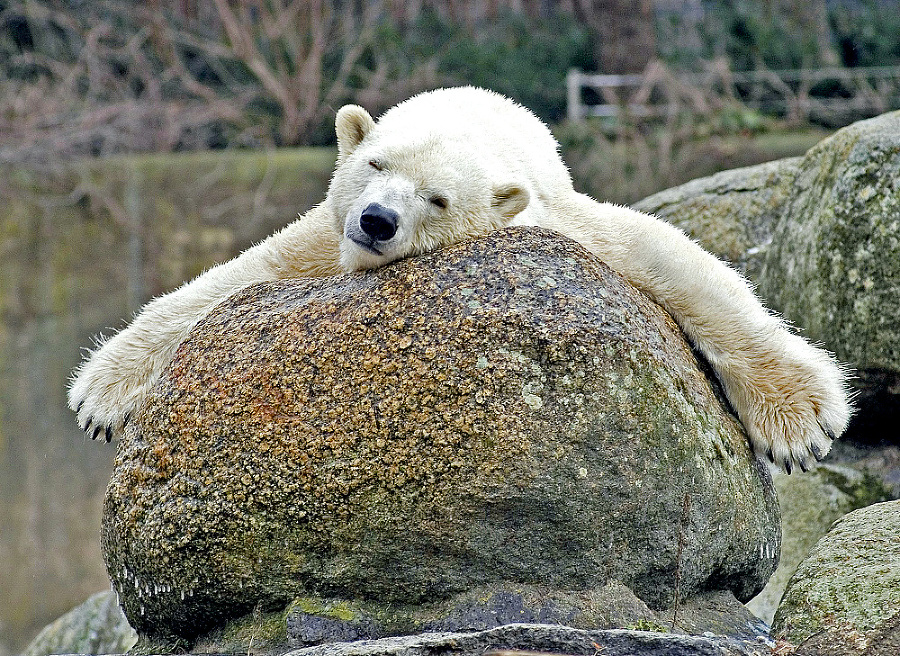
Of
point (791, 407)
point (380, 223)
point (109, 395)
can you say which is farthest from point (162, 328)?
point (791, 407)

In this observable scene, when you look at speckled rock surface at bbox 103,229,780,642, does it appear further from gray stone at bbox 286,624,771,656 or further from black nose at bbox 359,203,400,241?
gray stone at bbox 286,624,771,656

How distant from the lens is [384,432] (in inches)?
94.8

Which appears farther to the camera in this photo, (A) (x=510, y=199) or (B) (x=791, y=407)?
(A) (x=510, y=199)

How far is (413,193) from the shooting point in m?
2.83

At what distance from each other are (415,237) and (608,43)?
7907 millimetres

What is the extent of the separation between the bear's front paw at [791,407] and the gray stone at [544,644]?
931mm

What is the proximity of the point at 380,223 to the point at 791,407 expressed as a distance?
49.1 inches

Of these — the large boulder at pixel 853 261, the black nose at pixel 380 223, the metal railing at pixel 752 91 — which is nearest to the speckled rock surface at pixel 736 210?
the large boulder at pixel 853 261

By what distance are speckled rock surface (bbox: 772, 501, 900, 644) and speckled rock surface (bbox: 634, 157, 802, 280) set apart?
2.02 m

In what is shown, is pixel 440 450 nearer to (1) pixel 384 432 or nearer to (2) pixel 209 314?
(1) pixel 384 432

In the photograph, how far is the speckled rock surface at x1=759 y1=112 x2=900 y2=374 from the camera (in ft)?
11.9

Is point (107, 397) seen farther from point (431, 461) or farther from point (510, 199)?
point (510, 199)

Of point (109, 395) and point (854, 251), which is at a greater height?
point (854, 251)

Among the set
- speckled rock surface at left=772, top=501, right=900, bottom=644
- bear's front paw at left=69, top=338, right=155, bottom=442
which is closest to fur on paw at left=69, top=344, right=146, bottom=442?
bear's front paw at left=69, top=338, right=155, bottom=442
